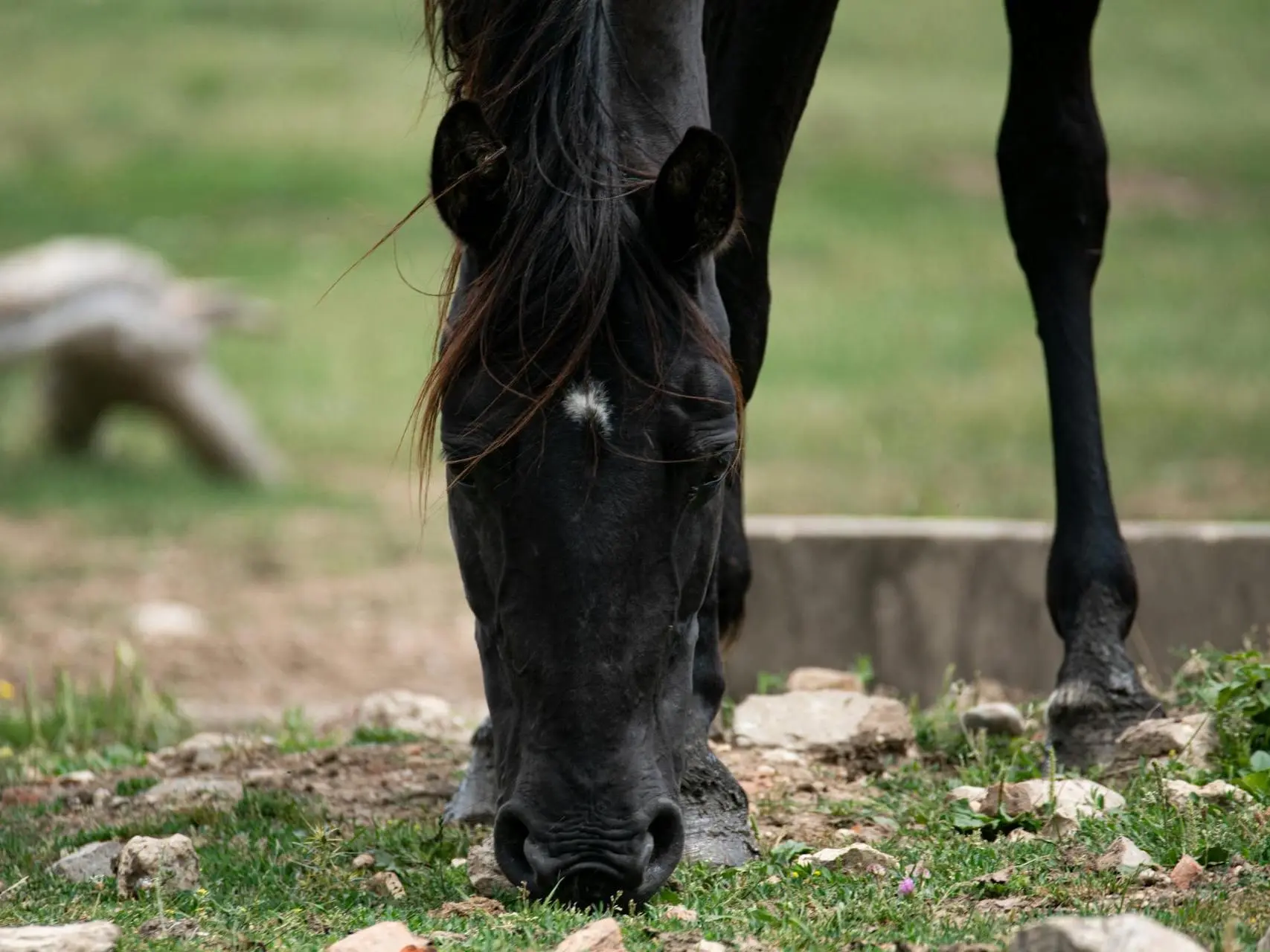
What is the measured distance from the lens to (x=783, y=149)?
419cm

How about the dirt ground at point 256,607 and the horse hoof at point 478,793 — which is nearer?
the horse hoof at point 478,793

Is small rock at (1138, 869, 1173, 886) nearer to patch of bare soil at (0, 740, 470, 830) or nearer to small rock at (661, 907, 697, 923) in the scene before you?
small rock at (661, 907, 697, 923)

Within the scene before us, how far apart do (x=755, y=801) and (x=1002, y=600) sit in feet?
8.10

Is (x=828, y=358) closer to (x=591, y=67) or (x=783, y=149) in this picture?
(x=783, y=149)

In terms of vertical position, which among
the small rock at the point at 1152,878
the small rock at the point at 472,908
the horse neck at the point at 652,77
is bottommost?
the small rock at the point at 472,908

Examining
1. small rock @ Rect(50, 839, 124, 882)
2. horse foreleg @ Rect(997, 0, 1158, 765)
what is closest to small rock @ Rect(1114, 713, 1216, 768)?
horse foreleg @ Rect(997, 0, 1158, 765)

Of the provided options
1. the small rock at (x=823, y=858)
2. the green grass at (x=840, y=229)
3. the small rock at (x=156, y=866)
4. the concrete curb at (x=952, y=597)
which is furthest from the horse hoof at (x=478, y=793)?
the green grass at (x=840, y=229)

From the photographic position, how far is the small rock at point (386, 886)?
3.15 m

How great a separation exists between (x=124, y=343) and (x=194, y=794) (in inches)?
331

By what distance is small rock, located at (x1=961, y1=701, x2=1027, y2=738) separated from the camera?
4379 mm

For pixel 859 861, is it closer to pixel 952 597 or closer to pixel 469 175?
pixel 469 175

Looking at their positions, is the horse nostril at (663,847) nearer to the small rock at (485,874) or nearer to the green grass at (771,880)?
the green grass at (771,880)

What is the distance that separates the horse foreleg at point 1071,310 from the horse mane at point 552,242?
65.7 inches

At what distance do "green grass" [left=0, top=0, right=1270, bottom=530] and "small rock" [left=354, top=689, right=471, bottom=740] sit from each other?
217cm
